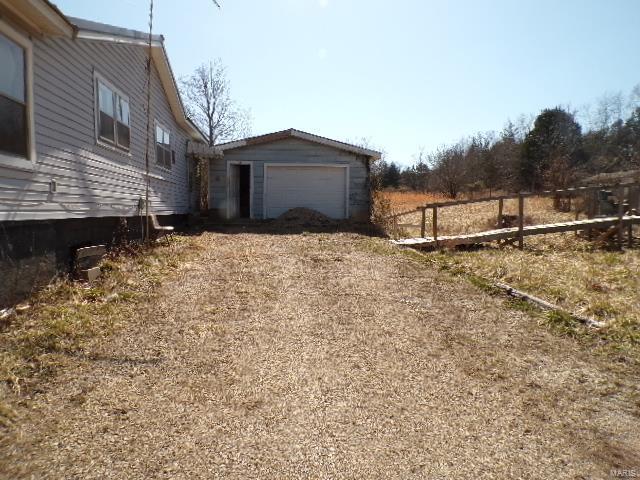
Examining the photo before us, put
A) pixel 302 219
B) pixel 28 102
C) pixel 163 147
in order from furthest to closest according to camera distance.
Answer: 1. pixel 302 219
2. pixel 163 147
3. pixel 28 102

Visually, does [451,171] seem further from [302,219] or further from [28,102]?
[28,102]

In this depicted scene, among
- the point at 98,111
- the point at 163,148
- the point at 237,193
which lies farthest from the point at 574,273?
the point at 237,193

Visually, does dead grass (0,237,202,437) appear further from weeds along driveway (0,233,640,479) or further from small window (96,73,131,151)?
small window (96,73,131,151)

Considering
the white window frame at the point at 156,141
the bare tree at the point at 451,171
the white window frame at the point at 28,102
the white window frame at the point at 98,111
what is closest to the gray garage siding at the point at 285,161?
the white window frame at the point at 156,141

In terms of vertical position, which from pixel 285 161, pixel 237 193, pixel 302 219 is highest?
pixel 285 161

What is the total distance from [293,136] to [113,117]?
707 centimetres

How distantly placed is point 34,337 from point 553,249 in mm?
10968

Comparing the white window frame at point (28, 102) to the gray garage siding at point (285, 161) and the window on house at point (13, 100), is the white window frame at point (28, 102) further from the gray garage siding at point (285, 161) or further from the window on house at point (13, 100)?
the gray garage siding at point (285, 161)

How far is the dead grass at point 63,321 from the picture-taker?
3.14m

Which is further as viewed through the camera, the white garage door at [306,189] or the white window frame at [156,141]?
the white garage door at [306,189]

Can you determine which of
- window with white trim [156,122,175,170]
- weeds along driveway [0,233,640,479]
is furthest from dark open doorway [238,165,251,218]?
weeds along driveway [0,233,640,479]

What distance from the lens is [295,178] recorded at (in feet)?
47.0

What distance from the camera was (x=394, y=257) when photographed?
8.59 m

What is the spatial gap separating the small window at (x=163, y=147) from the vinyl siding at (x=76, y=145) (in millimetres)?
1083
